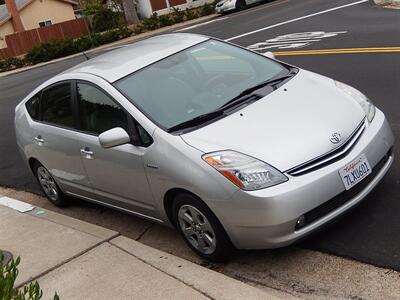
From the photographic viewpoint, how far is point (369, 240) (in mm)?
4355

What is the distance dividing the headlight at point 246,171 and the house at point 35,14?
44304mm

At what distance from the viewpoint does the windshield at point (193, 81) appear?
15.9 feet

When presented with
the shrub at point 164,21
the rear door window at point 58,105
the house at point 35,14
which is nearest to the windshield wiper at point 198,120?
the rear door window at point 58,105

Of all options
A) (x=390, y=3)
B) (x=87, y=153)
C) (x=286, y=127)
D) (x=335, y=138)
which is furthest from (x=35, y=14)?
(x=335, y=138)

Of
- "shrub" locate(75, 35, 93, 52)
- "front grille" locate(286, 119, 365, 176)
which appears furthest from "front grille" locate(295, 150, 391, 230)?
"shrub" locate(75, 35, 93, 52)

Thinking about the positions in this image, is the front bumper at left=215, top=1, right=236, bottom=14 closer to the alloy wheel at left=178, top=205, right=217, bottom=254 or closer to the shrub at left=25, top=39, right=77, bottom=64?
the shrub at left=25, top=39, right=77, bottom=64

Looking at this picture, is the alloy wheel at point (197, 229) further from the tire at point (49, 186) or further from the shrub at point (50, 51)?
the shrub at point (50, 51)

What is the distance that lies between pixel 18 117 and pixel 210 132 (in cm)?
315

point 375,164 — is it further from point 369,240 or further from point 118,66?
point 118,66

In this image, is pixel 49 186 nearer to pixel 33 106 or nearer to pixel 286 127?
pixel 33 106

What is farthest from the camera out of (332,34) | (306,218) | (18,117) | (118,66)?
(332,34)

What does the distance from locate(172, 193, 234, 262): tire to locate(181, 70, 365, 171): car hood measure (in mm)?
439

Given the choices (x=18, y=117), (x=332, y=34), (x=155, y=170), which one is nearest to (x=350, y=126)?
(x=155, y=170)

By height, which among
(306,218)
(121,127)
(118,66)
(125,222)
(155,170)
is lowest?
(125,222)
